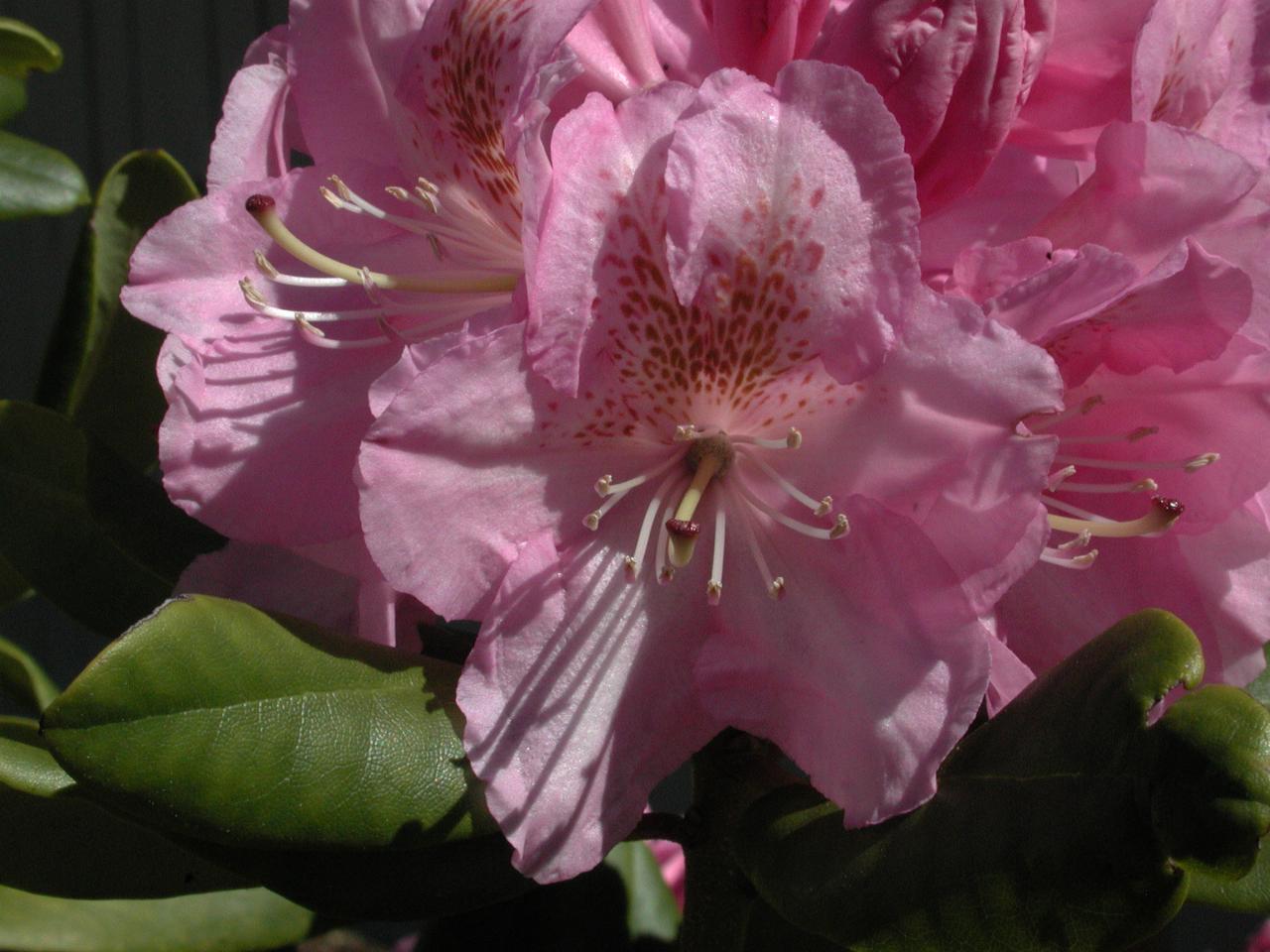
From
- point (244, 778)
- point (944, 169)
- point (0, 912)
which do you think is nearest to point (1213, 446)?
point (944, 169)

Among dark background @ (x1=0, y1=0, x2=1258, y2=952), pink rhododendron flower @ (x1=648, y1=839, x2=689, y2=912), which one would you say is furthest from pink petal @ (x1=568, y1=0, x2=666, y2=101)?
dark background @ (x1=0, y1=0, x2=1258, y2=952)

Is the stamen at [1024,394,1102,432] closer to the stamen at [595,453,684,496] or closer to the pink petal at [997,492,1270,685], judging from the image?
the pink petal at [997,492,1270,685]

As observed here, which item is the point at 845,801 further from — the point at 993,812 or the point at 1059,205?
the point at 1059,205

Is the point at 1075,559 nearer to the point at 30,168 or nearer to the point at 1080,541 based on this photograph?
the point at 1080,541

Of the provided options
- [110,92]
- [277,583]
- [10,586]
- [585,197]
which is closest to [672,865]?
A: [10,586]

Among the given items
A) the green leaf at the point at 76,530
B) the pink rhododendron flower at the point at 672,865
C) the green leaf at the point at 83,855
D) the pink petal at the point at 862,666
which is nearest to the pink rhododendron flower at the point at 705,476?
the pink petal at the point at 862,666

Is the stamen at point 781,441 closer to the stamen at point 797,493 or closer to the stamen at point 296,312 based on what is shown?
the stamen at point 797,493

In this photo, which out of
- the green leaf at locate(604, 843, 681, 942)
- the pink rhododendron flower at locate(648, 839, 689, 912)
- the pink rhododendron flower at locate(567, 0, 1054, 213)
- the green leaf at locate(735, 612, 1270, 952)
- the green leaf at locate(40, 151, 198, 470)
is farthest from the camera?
the pink rhododendron flower at locate(648, 839, 689, 912)
